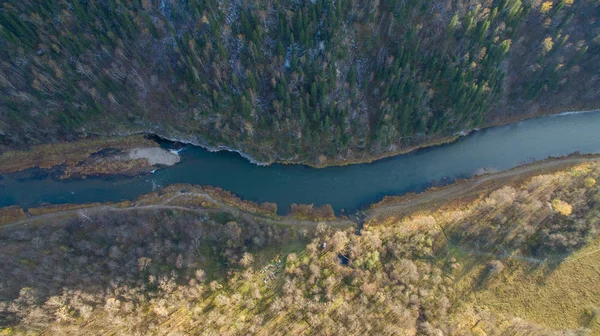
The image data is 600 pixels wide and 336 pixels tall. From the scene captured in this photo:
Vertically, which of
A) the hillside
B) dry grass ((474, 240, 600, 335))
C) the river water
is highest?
the hillside

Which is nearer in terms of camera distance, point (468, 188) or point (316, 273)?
point (316, 273)

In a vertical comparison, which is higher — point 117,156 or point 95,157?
point 117,156

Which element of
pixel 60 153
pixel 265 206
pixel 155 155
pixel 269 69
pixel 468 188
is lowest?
pixel 265 206

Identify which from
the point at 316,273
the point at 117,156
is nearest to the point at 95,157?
the point at 117,156

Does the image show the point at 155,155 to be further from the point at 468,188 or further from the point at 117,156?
the point at 468,188

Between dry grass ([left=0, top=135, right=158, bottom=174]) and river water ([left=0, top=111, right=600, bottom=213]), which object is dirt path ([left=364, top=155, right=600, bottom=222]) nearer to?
river water ([left=0, top=111, right=600, bottom=213])

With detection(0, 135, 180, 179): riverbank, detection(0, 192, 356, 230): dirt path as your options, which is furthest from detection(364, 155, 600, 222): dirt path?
detection(0, 135, 180, 179): riverbank

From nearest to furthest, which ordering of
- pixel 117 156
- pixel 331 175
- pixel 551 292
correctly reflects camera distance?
pixel 551 292, pixel 331 175, pixel 117 156
